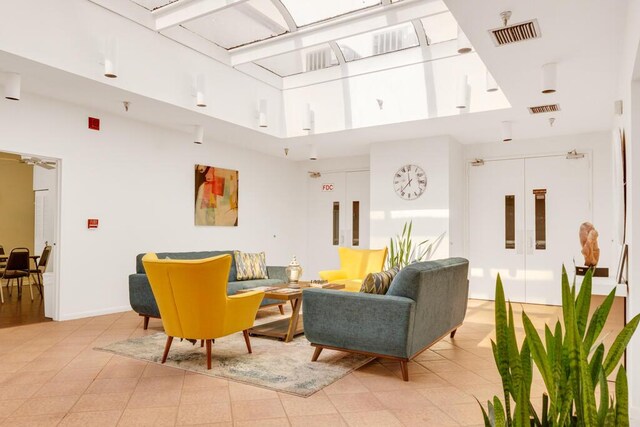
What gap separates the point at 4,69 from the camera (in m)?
4.42

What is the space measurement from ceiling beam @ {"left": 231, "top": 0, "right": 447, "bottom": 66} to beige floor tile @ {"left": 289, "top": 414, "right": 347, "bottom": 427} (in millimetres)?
4096

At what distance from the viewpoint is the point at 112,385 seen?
11.1 ft

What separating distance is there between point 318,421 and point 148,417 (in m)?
1.05

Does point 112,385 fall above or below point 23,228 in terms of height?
below

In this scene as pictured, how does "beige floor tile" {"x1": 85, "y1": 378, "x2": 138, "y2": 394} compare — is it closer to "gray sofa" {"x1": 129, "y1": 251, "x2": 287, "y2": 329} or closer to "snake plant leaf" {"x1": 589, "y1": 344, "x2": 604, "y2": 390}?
"gray sofa" {"x1": 129, "y1": 251, "x2": 287, "y2": 329}

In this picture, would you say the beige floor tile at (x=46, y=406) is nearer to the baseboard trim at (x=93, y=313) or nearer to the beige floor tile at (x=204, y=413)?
the beige floor tile at (x=204, y=413)

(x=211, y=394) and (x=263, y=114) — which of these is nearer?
(x=211, y=394)

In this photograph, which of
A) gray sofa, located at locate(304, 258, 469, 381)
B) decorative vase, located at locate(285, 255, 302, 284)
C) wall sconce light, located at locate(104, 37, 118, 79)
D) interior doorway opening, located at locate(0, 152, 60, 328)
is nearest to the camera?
gray sofa, located at locate(304, 258, 469, 381)

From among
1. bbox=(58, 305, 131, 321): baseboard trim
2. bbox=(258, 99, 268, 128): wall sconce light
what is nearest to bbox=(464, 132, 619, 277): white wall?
bbox=(258, 99, 268, 128): wall sconce light

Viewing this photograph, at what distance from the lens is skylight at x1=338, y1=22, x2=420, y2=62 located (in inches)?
241

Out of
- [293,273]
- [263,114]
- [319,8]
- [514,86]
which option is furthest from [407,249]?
[319,8]

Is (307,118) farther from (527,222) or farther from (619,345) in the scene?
Result: (619,345)

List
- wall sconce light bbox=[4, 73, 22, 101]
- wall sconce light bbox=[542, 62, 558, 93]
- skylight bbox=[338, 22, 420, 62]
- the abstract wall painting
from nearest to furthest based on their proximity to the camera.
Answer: wall sconce light bbox=[542, 62, 558, 93] → wall sconce light bbox=[4, 73, 22, 101] → skylight bbox=[338, 22, 420, 62] → the abstract wall painting

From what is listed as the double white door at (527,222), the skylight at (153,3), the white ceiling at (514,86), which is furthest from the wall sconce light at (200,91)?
the double white door at (527,222)
